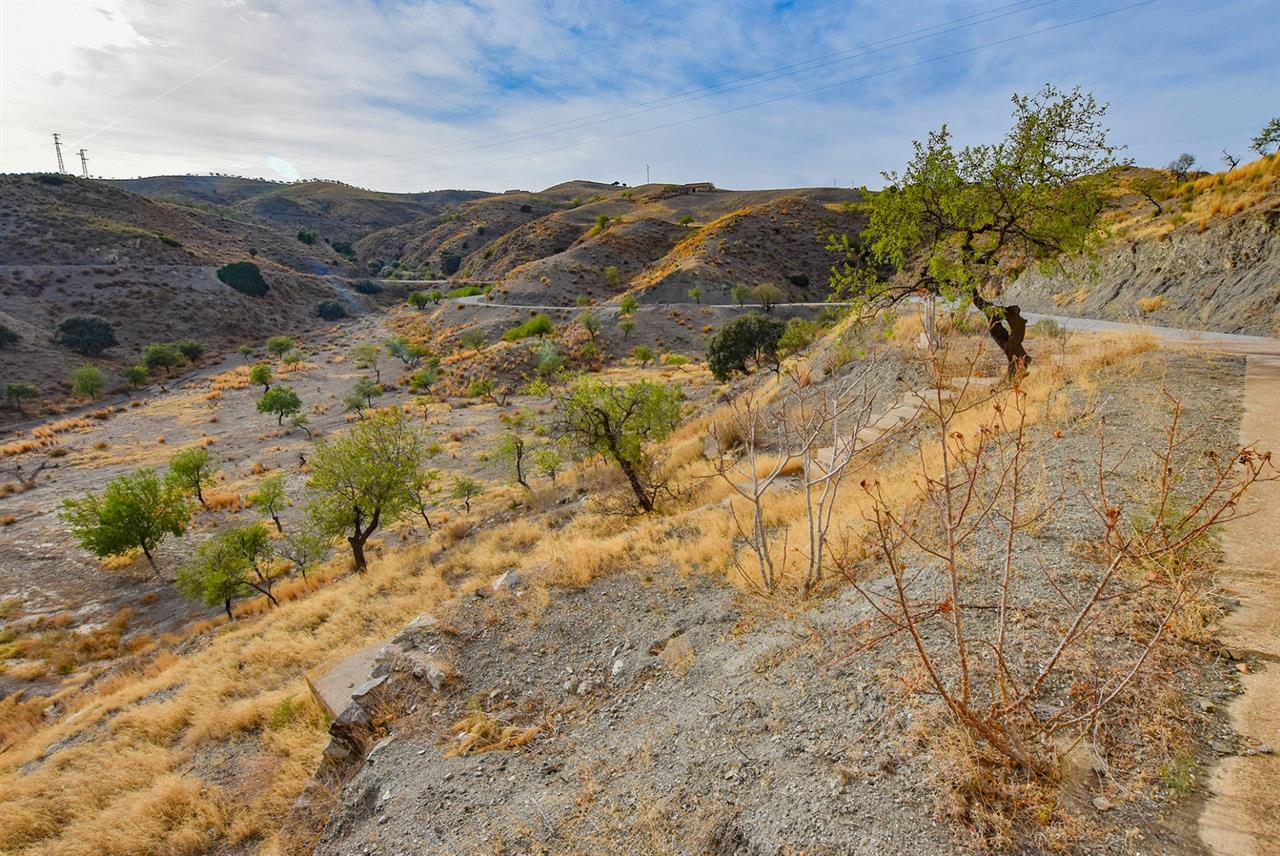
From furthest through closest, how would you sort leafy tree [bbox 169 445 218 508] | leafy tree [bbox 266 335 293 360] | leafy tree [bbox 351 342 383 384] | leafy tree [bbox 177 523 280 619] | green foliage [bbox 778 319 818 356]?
leafy tree [bbox 266 335 293 360]
leafy tree [bbox 351 342 383 384]
green foliage [bbox 778 319 818 356]
leafy tree [bbox 169 445 218 508]
leafy tree [bbox 177 523 280 619]

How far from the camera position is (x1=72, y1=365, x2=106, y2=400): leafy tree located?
43844mm

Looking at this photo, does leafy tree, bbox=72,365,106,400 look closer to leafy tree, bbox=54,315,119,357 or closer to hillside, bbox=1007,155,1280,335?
leafy tree, bbox=54,315,119,357

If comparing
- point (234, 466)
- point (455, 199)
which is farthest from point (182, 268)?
point (455, 199)

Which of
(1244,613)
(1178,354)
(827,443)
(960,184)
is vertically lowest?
(827,443)

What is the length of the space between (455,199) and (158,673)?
20534 cm

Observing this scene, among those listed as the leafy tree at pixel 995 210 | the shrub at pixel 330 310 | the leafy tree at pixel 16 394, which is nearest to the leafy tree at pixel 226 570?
the leafy tree at pixel 995 210

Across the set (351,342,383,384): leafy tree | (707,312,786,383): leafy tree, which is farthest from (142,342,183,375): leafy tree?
(707,312,786,383): leafy tree

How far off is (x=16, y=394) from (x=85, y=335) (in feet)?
37.2

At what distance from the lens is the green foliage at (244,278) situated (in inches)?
2712

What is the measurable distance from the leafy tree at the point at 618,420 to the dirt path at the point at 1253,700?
10596 millimetres

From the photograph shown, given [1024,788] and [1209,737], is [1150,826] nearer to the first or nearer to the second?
[1024,788]

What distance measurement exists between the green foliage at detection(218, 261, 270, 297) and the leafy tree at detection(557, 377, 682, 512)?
246 ft

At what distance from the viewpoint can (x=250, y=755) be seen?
795 cm

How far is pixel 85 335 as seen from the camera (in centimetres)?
5012
